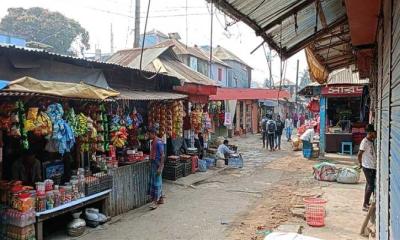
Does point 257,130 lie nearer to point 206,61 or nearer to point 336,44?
point 206,61

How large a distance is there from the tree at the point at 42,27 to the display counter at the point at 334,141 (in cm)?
2696

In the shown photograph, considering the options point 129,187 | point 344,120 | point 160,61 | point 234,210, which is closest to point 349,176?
point 234,210

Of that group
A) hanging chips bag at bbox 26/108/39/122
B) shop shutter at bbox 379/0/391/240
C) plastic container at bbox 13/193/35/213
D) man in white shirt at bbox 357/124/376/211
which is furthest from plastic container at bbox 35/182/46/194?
man in white shirt at bbox 357/124/376/211

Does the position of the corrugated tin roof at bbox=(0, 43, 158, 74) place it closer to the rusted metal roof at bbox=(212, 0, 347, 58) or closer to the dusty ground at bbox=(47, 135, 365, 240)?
the dusty ground at bbox=(47, 135, 365, 240)

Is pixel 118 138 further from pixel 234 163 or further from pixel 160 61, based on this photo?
pixel 160 61

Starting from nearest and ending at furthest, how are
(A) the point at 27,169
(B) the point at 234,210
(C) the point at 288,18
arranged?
(C) the point at 288,18
(A) the point at 27,169
(B) the point at 234,210

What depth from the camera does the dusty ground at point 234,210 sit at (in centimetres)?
752

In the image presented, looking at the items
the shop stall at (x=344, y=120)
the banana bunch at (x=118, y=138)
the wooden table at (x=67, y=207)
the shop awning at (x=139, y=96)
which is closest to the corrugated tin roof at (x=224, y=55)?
the shop stall at (x=344, y=120)

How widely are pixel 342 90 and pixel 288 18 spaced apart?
13.4m

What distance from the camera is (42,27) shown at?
36.6 meters

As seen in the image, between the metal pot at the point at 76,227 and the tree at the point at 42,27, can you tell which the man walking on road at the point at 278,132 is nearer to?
the metal pot at the point at 76,227

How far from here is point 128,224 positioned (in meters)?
8.12

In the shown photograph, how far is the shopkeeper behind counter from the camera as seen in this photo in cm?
725

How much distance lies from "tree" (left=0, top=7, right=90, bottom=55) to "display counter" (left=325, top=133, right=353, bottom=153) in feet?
88.4
